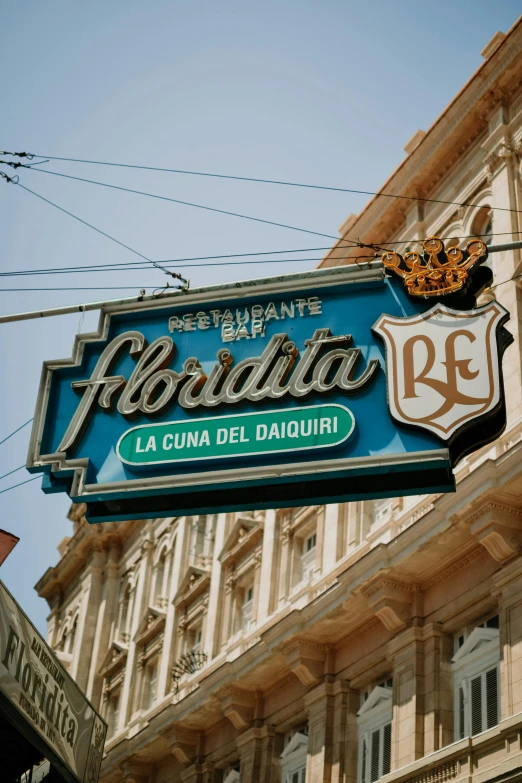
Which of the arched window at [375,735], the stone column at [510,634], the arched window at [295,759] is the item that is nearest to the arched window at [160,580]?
the arched window at [295,759]

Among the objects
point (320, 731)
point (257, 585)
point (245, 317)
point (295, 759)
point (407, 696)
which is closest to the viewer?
point (245, 317)

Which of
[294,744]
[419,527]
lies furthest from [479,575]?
[294,744]

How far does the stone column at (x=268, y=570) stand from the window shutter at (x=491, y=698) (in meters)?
10.3

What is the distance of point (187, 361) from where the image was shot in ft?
37.6

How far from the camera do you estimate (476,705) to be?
23.0m

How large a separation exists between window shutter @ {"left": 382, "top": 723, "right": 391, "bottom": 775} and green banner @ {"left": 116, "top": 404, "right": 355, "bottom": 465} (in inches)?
639

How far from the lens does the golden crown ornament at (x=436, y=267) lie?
1098cm

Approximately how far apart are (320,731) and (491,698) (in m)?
5.70

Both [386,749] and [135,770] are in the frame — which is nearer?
[386,749]

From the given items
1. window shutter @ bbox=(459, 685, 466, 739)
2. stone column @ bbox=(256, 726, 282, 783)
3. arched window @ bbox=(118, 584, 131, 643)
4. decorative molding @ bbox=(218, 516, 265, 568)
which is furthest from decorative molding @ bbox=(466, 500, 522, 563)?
arched window @ bbox=(118, 584, 131, 643)

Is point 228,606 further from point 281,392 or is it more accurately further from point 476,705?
point 281,392

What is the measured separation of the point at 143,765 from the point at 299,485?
1056 inches

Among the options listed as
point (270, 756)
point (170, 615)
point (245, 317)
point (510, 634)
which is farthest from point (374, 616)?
point (245, 317)

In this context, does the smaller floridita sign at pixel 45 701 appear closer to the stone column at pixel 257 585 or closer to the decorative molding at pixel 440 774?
the decorative molding at pixel 440 774
